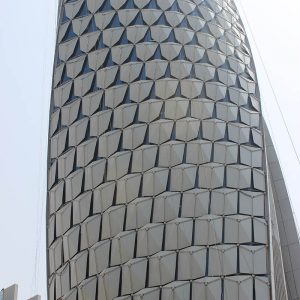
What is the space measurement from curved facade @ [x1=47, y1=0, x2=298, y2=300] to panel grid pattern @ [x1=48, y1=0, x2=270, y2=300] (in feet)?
0.17

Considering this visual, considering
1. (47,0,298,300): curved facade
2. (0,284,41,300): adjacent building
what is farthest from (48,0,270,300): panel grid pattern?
(0,284,41,300): adjacent building

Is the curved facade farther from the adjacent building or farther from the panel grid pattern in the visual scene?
the adjacent building

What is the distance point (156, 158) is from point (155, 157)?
0.22ft

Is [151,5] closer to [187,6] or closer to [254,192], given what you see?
[187,6]

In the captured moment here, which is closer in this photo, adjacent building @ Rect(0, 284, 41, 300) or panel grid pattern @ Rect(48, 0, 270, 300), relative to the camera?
panel grid pattern @ Rect(48, 0, 270, 300)

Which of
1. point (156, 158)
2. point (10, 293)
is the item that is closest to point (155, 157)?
point (156, 158)

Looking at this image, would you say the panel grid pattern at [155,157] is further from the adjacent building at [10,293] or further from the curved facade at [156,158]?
the adjacent building at [10,293]

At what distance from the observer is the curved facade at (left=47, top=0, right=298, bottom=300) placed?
32.6 metres

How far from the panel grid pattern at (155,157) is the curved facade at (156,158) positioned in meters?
0.05

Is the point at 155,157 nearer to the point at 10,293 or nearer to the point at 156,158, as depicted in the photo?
the point at 156,158

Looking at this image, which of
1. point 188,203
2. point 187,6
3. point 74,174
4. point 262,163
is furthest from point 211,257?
point 187,6

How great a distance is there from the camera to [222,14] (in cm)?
4122

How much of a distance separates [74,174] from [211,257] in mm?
7978

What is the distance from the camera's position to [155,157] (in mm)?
35281
